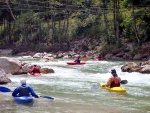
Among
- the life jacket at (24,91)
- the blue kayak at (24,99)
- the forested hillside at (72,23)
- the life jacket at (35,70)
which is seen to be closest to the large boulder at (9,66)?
the life jacket at (35,70)

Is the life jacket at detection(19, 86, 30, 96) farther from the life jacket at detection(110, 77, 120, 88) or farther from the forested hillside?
the forested hillside

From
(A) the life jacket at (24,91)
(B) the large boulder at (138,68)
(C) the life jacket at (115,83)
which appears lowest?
(B) the large boulder at (138,68)

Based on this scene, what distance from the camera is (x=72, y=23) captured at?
50281 millimetres

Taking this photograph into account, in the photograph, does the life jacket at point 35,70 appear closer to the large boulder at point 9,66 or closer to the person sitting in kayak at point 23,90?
the large boulder at point 9,66

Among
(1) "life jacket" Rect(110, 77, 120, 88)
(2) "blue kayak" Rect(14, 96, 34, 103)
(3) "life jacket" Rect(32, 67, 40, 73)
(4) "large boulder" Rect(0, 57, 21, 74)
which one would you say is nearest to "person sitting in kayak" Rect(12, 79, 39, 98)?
(2) "blue kayak" Rect(14, 96, 34, 103)

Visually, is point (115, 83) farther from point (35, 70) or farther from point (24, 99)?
point (35, 70)

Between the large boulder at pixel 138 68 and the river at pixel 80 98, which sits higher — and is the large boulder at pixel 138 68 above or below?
below

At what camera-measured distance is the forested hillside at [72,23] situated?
1464 inches

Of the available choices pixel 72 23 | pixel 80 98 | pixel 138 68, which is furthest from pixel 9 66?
pixel 72 23

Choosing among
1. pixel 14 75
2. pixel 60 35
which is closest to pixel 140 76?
pixel 14 75

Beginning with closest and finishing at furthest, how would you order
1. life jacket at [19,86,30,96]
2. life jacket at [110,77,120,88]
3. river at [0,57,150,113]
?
1. river at [0,57,150,113]
2. life jacket at [19,86,30,96]
3. life jacket at [110,77,120,88]

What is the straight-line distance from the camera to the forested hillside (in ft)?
122

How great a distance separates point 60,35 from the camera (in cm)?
4825

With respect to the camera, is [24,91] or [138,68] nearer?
[24,91]
